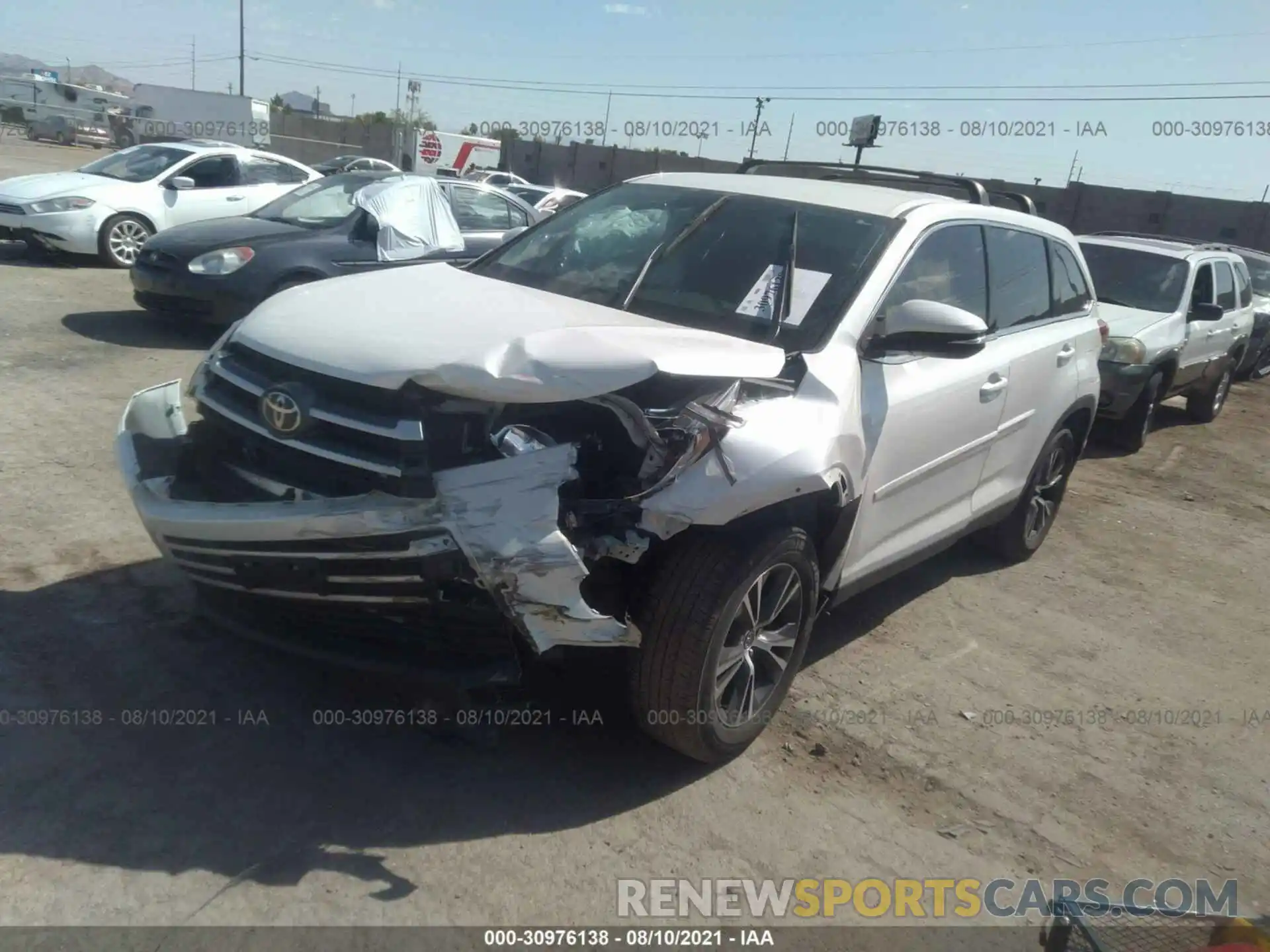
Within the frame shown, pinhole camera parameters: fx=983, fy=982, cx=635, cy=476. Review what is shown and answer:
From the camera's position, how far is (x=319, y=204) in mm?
8492

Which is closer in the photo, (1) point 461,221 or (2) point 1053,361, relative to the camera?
(2) point 1053,361

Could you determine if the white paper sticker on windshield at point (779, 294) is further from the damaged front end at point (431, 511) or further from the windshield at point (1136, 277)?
the windshield at point (1136, 277)

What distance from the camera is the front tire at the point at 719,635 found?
9.52 feet

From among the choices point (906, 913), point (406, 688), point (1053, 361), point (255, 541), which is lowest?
point (906, 913)

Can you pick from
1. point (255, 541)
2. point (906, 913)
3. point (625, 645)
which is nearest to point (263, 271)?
point (255, 541)

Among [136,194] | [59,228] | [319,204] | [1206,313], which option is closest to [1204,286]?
[1206,313]

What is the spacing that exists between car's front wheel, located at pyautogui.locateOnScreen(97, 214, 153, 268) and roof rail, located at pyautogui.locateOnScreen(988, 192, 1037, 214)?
8.88 meters

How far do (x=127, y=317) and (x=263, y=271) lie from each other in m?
1.87

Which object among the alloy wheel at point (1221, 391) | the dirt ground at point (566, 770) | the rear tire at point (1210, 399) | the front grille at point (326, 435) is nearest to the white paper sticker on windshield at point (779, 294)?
the front grille at point (326, 435)

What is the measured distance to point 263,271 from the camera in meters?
7.56

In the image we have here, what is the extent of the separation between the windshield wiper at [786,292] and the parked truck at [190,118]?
114ft

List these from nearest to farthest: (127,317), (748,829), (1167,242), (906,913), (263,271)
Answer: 1. (906,913)
2. (748,829)
3. (263,271)
4. (127,317)
5. (1167,242)

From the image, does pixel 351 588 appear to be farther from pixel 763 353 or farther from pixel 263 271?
pixel 263 271

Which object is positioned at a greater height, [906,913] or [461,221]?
[461,221]
